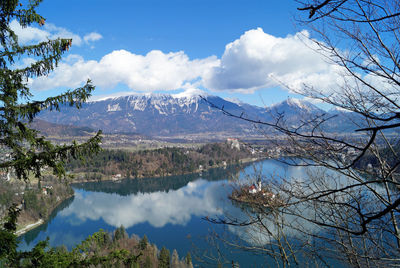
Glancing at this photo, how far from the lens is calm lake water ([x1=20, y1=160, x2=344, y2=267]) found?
24177mm

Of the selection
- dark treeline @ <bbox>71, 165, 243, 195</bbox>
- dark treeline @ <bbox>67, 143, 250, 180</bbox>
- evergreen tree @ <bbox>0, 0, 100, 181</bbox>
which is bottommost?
dark treeline @ <bbox>71, 165, 243, 195</bbox>

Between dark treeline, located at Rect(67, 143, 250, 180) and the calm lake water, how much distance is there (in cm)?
1209

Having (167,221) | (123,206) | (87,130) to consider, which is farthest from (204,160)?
(87,130)

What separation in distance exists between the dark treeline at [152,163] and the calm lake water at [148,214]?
39.7ft

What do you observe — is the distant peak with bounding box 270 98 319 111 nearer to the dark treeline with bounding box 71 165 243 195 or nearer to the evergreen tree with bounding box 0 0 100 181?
the evergreen tree with bounding box 0 0 100 181

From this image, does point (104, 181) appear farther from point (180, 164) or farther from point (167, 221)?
point (167, 221)

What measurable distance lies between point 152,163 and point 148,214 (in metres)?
36.8

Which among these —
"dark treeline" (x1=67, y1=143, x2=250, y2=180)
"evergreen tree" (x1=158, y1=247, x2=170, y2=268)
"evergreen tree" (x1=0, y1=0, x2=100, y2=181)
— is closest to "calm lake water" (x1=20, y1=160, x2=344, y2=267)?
"evergreen tree" (x1=158, y1=247, x2=170, y2=268)

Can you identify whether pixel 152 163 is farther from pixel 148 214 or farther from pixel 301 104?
pixel 301 104

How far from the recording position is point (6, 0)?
9.86 ft

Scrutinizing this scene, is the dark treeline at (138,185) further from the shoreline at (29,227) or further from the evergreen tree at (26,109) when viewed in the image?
the evergreen tree at (26,109)

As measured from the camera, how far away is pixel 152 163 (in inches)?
2721

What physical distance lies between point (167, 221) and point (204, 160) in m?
44.6

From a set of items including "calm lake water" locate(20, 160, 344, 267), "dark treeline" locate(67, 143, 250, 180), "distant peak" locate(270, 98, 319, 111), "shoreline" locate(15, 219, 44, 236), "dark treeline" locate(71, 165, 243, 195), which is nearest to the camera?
"distant peak" locate(270, 98, 319, 111)
